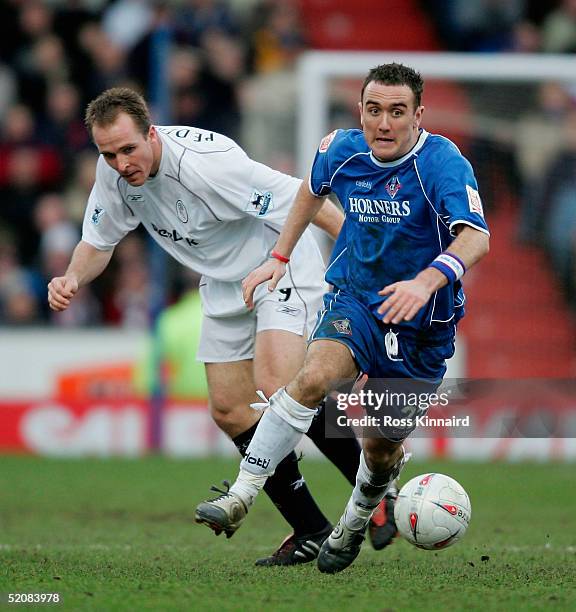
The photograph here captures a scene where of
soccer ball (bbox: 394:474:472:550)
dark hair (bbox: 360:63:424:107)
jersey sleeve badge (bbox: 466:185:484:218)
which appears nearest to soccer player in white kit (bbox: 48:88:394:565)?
soccer ball (bbox: 394:474:472:550)

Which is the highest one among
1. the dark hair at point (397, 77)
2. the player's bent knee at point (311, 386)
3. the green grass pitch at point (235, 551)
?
the dark hair at point (397, 77)

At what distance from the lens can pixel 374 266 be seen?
245 inches

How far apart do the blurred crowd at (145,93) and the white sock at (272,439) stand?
316 inches

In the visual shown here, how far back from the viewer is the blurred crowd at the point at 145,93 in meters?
14.0

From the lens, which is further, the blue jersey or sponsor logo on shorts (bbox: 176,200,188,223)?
sponsor logo on shorts (bbox: 176,200,188,223)

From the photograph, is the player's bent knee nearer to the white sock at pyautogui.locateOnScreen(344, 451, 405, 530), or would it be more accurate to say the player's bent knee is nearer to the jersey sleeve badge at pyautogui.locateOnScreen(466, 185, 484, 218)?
the white sock at pyautogui.locateOnScreen(344, 451, 405, 530)

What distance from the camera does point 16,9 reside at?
1731cm

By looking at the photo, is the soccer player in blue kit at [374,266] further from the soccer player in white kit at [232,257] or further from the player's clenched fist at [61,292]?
the player's clenched fist at [61,292]

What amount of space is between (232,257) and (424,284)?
192 cm

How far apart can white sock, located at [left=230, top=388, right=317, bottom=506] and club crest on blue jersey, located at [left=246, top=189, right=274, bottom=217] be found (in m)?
1.34

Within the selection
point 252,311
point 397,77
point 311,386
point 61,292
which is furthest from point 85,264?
point 397,77

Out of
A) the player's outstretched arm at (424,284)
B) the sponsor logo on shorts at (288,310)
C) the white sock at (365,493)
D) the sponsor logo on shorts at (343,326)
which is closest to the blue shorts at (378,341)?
the sponsor logo on shorts at (343,326)

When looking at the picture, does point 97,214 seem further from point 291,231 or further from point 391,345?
point 391,345

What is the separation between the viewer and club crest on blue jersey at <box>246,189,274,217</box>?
6969mm
